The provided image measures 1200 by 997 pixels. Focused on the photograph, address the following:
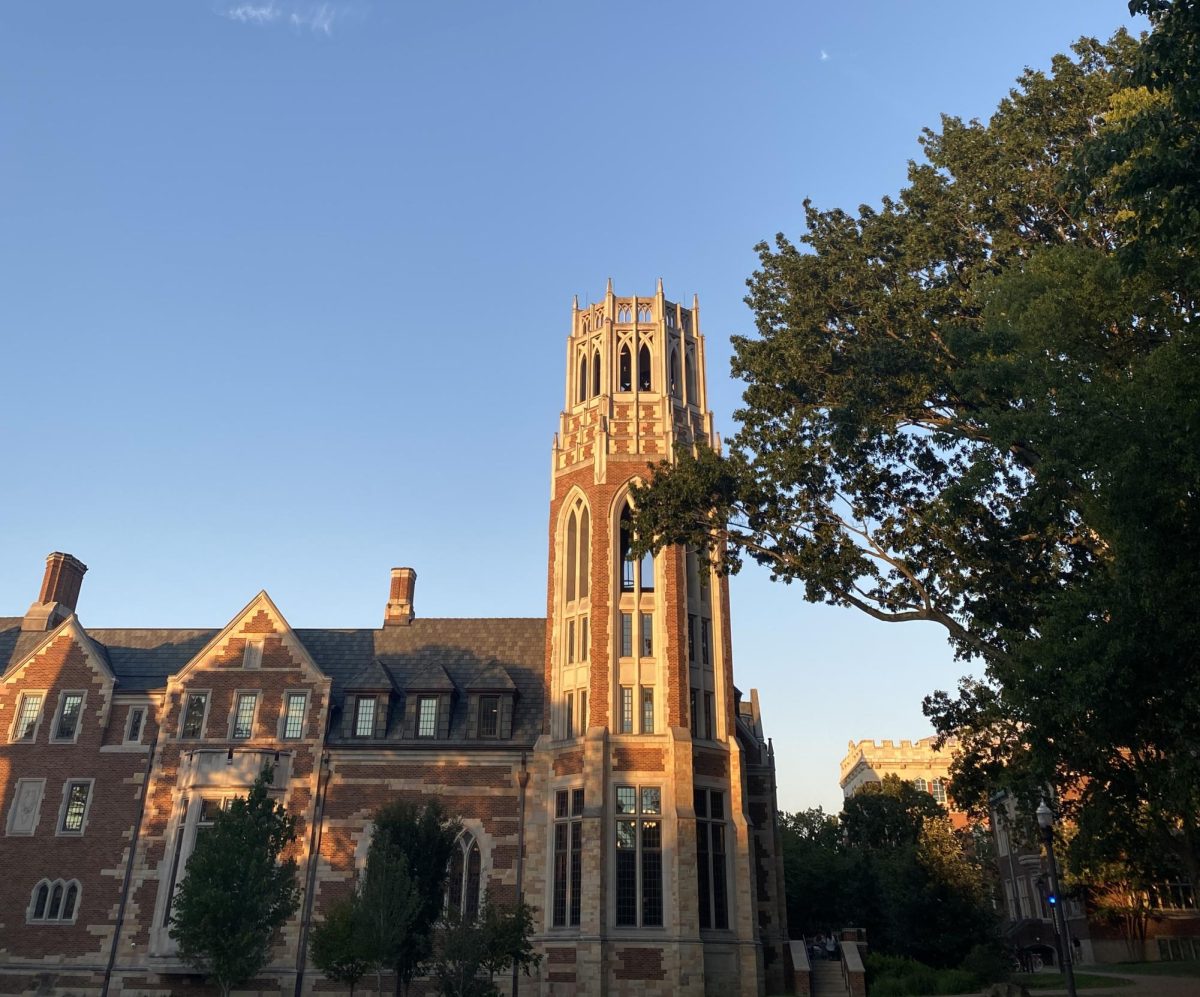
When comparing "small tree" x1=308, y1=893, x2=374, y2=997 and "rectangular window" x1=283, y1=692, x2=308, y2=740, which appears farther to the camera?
"rectangular window" x1=283, y1=692, x2=308, y2=740

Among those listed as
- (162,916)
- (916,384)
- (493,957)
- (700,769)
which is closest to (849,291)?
(916,384)

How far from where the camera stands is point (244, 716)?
123 feet

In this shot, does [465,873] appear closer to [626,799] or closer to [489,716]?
[489,716]

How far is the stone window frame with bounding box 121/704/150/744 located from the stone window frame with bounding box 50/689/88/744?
179 centimetres

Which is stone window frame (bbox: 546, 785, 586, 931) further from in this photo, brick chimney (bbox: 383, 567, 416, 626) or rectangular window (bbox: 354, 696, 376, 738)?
brick chimney (bbox: 383, 567, 416, 626)

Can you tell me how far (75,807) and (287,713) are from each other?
328 inches

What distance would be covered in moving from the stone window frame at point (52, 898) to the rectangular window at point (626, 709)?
66.8ft

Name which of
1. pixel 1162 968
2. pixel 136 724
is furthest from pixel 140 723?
pixel 1162 968

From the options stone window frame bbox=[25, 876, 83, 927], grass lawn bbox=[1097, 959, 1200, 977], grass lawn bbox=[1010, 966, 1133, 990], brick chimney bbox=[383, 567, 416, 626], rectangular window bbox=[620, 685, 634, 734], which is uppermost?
brick chimney bbox=[383, 567, 416, 626]

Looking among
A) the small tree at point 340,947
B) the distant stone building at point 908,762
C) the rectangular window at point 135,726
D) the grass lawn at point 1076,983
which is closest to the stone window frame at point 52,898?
the rectangular window at point 135,726

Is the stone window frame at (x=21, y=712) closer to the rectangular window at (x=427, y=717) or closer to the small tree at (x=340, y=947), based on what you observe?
the rectangular window at (x=427, y=717)

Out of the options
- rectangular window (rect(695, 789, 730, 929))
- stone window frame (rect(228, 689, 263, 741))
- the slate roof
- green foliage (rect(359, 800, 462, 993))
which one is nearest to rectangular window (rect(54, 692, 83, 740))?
the slate roof

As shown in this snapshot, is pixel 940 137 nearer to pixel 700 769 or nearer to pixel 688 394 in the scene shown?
pixel 688 394

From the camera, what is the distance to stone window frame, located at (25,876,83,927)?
→ 114 feet
